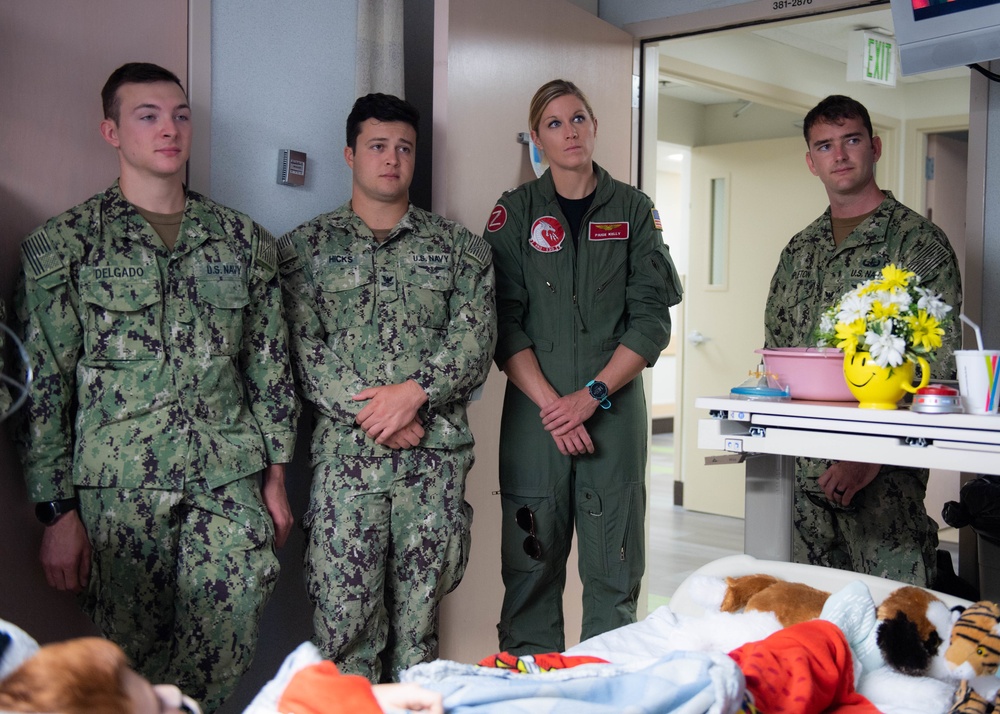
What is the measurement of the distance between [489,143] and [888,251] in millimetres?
1148

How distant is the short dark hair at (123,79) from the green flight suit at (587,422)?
3.13ft

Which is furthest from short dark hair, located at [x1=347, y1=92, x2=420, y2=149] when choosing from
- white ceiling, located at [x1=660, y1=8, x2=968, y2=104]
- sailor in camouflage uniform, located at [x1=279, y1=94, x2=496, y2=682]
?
white ceiling, located at [x1=660, y1=8, x2=968, y2=104]

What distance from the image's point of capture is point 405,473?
2.19 m

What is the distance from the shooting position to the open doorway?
17.0 ft

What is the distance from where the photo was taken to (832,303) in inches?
99.7

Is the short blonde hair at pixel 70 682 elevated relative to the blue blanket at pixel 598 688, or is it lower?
elevated

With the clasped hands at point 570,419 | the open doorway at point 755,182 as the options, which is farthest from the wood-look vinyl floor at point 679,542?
the clasped hands at point 570,419

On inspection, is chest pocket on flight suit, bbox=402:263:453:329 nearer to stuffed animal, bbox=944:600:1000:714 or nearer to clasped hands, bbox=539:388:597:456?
clasped hands, bbox=539:388:597:456

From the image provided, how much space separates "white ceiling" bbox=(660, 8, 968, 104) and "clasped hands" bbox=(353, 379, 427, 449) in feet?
9.19

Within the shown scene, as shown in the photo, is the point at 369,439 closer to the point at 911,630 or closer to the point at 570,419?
the point at 570,419

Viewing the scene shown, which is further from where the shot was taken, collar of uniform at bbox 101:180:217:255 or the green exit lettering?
the green exit lettering

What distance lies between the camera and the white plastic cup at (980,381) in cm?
156

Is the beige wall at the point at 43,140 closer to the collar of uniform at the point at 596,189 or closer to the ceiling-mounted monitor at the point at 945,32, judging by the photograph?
the collar of uniform at the point at 596,189

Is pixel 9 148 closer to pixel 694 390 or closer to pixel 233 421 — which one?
pixel 233 421
